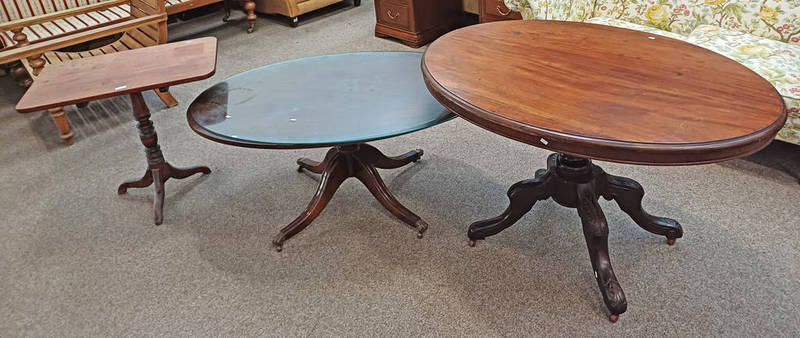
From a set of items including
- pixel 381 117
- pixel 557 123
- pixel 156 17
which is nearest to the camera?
pixel 557 123

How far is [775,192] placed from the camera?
2.02 meters

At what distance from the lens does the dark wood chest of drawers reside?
3.56 meters

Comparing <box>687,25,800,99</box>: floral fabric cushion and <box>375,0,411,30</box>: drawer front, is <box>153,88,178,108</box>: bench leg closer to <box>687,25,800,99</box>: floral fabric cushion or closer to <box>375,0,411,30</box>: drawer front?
<box>375,0,411,30</box>: drawer front

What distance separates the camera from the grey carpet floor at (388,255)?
5.26 feet

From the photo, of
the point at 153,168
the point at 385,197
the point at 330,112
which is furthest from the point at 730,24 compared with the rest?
the point at 153,168

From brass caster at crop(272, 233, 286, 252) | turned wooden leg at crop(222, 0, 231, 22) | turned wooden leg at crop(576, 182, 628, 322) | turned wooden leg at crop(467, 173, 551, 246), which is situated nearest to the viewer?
turned wooden leg at crop(576, 182, 628, 322)

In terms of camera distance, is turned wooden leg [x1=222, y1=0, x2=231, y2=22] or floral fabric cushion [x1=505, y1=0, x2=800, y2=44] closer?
floral fabric cushion [x1=505, y1=0, x2=800, y2=44]

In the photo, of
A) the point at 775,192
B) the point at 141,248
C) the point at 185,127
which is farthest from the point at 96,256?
the point at 775,192

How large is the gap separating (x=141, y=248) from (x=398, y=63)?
122cm

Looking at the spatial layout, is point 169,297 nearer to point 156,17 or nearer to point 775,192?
point 156,17

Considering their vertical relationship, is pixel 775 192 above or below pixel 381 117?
below

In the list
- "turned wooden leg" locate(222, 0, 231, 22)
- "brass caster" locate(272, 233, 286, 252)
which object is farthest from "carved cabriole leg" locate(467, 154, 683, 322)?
"turned wooden leg" locate(222, 0, 231, 22)

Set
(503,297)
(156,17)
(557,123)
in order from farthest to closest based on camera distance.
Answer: (156,17), (503,297), (557,123)

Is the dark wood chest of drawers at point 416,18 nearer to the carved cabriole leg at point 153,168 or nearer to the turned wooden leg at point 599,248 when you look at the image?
the carved cabriole leg at point 153,168
